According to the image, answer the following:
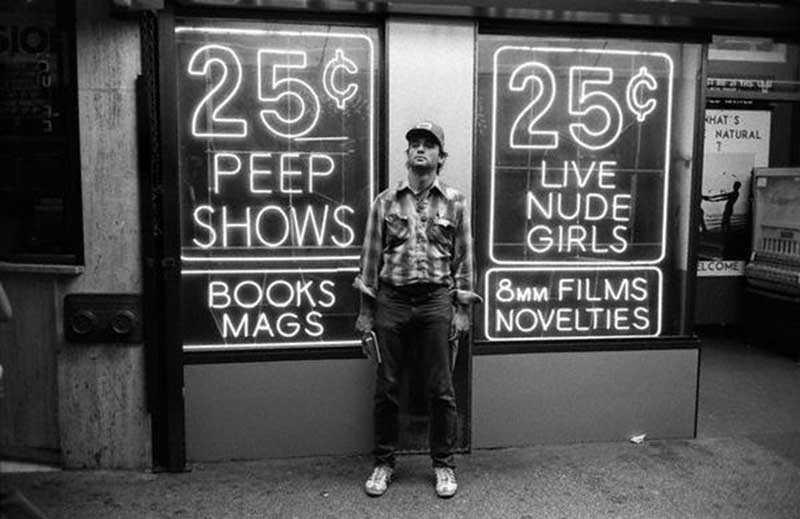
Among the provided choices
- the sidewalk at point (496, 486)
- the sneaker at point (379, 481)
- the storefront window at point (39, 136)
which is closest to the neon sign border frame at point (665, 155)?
the sidewalk at point (496, 486)

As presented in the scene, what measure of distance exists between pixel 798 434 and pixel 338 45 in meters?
4.41

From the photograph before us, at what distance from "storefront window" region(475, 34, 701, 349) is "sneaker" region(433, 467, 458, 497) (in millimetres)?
1033

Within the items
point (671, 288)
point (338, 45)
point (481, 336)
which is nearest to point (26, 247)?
point (338, 45)

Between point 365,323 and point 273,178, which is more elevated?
point 273,178

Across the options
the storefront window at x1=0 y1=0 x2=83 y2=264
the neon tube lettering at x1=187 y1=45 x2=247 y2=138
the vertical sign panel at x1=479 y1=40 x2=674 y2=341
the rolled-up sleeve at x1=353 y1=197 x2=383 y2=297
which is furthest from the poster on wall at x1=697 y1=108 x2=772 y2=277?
the storefront window at x1=0 y1=0 x2=83 y2=264

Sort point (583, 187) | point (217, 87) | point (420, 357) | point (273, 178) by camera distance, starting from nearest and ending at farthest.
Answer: point (420, 357), point (217, 87), point (273, 178), point (583, 187)

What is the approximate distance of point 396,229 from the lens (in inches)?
180

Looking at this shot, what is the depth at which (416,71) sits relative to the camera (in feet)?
16.2

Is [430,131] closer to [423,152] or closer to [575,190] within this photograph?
[423,152]

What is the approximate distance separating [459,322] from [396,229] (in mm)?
688

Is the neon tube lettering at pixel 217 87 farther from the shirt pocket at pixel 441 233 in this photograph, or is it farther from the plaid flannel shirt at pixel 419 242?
the shirt pocket at pixel 441 233

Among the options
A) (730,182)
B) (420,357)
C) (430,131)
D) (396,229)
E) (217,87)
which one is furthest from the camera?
(730,182)

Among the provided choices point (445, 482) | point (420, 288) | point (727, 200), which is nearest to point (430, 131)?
point (420, 288)

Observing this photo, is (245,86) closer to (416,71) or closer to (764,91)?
(416,71)
